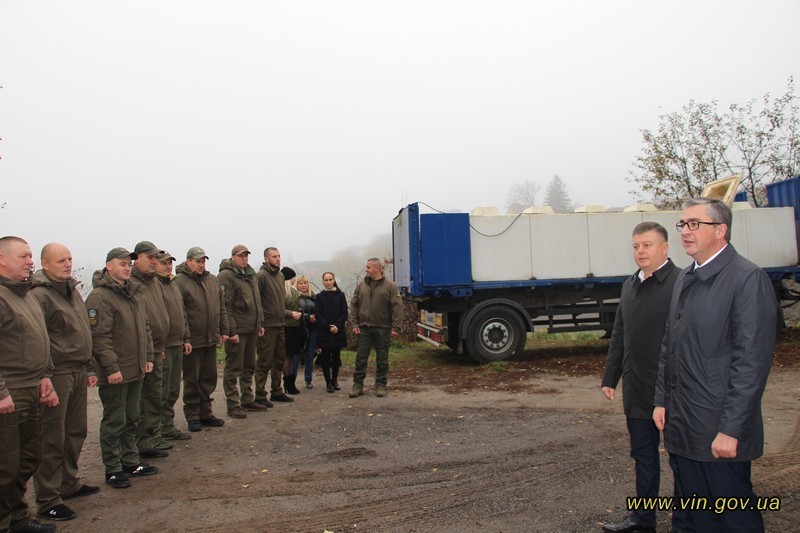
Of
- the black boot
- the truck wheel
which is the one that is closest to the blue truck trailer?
the truck wheel

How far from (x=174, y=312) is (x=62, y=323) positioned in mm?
1754

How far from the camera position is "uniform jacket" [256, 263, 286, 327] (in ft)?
25.6

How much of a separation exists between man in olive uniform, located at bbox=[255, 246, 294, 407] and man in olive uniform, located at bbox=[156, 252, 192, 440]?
1610 millimetres

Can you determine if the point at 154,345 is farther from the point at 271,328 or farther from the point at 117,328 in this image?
the point at 271,328

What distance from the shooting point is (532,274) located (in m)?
10.7

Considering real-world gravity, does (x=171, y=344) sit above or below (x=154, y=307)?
below

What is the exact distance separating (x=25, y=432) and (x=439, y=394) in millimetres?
5462

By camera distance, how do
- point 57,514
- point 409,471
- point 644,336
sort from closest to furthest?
point 644,336, point 57,514, point 409,471

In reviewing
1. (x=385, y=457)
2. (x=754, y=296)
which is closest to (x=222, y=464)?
(x=385, y=457)

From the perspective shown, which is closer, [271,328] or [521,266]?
[271,328]

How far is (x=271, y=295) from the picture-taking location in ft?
25.7

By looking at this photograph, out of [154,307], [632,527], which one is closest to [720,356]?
[632,527]

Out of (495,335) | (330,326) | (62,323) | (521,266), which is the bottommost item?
(495,335)

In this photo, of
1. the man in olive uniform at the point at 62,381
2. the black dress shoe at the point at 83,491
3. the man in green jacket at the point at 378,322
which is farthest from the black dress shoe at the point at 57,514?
the man in green jacket at the point at 378,322
